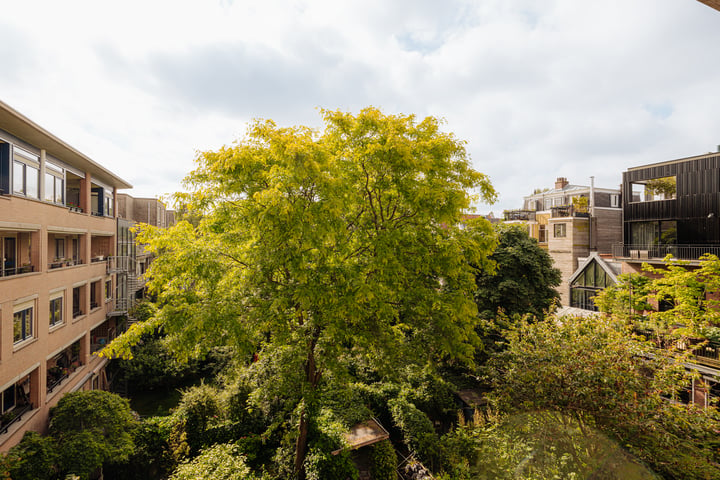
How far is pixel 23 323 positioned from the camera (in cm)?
1345

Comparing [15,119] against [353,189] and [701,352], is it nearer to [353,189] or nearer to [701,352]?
[353,189]

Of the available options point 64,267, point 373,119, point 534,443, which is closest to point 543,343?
point 534,443

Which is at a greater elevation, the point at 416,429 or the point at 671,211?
the point at 671,211

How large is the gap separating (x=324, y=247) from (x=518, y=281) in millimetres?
15187

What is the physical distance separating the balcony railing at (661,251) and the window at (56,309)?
1325 inches

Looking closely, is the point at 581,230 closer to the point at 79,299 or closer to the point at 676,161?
the point at 676,161

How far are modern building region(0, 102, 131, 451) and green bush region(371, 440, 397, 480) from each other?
42.0 feet

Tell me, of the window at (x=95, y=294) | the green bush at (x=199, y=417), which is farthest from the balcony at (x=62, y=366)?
the green bush at (x=199, y=417)

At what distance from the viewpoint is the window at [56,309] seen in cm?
1592

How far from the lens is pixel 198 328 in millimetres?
8031

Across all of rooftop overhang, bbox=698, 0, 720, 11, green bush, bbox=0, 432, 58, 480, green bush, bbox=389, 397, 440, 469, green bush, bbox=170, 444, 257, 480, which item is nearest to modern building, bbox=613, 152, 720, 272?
green bush, bbox=389, 397, 440, 469

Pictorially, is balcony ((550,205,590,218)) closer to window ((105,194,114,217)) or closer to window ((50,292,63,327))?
window ((50,292,63,327))

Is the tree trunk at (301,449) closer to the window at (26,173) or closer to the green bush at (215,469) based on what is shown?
the green bush at (215,469)

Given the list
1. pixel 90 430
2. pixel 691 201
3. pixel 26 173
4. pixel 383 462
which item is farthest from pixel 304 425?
pixel 691 201
